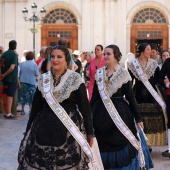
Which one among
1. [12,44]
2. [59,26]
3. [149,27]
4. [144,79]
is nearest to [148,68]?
[144,79]

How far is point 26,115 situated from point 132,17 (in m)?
14.1

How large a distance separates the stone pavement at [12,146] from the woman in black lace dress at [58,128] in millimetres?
1892

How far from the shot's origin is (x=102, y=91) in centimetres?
644

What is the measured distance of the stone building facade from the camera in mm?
26422

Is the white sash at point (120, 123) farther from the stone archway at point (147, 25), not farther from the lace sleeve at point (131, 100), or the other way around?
the stone archway at point (147, 25)

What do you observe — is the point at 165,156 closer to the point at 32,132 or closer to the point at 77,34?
the point at 32,132

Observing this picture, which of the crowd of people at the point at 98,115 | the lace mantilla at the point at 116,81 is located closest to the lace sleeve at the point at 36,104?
the crowd of people at the point at 98,115

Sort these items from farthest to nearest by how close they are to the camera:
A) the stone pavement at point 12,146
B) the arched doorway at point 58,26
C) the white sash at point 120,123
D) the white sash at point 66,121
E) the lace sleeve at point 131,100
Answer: the arched doorway at point 58,26
the stone pavement at point 12,146
the lace sleeve at point 131,100
the white sash at point 120,123
the white sash at point 66,121

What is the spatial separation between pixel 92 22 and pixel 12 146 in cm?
1805

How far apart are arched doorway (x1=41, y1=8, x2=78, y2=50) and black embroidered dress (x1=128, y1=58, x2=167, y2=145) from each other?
18.8 meters

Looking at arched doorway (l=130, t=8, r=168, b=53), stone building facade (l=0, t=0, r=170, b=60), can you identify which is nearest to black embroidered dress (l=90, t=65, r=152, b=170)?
stone building facade (l=0, t=0, r=170, b=60)

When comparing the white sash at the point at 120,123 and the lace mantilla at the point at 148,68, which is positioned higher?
the lace mantilla at the point at 148,68

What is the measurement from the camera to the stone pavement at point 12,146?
7574mm

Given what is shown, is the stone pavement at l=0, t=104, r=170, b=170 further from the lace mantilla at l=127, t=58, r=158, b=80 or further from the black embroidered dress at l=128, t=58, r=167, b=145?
the lace mantilla at l=127, t=58, r=158, b=80
